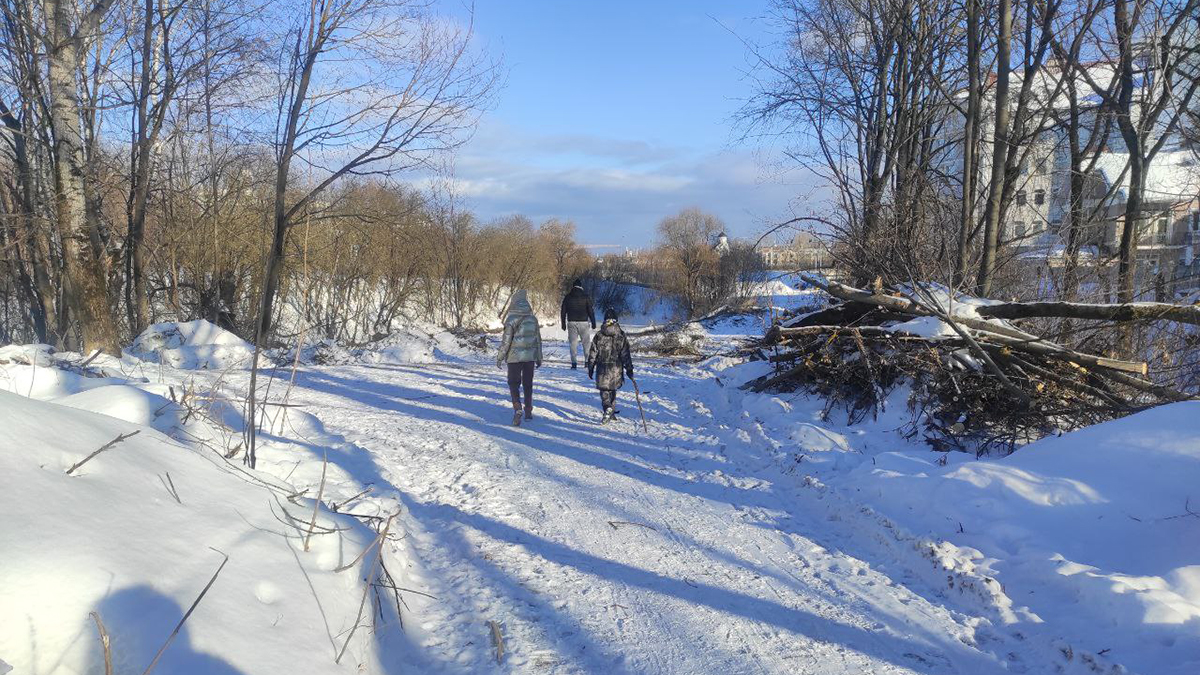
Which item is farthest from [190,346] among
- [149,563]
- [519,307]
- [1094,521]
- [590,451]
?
[1094,521]

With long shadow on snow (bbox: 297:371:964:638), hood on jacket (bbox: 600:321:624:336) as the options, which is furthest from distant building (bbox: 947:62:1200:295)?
long shadow on snow (bbox: 297:371:964:638)

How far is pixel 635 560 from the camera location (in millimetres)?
4754

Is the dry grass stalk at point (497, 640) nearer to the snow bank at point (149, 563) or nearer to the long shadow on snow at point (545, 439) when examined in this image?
the snow bank at point (149, 563)

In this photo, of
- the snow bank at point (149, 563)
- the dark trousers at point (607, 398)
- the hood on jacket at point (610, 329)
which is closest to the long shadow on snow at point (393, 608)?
the snow bank at point (149, 563)

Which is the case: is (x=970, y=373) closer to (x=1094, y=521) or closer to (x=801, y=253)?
(x=1094, y=521)

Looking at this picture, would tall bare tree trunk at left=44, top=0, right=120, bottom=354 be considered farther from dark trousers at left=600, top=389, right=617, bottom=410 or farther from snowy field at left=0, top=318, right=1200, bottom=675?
dark trousers at left=600, top=389, right=617, bottom=410

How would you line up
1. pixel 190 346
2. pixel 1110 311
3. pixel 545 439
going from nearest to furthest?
pixel 1110 311 < pixel 545 439 < pixel 190 346

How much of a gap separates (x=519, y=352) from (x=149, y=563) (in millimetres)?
6391

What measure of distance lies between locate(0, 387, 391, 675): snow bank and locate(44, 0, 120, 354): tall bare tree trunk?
27.7 feet

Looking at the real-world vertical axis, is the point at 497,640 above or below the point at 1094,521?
below

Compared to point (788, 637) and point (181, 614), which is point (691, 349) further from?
point (181, 614)

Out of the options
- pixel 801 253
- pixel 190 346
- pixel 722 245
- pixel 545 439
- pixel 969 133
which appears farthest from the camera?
pixel 722 245

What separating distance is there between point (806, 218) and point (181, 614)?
10.7 meters

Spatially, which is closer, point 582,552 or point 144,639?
point 144,639
